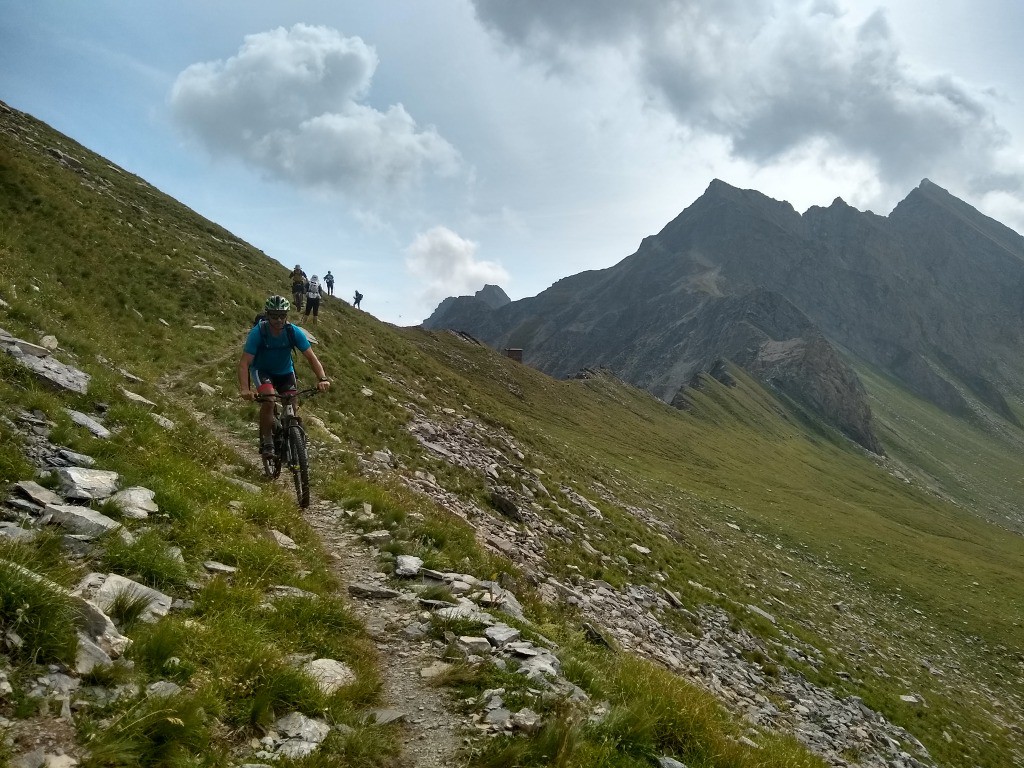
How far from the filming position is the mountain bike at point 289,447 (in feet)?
39.3

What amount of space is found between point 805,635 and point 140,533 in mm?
23864

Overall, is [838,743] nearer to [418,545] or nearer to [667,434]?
[418,545]

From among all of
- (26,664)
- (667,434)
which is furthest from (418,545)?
(667,434)

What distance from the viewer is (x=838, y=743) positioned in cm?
1489

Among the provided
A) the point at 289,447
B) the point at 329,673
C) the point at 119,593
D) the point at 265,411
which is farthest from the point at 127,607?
the point at 265,411

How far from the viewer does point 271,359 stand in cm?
1248

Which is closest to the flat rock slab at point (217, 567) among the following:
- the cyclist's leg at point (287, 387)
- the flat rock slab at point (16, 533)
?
the flat rock slab at point (16, 533)

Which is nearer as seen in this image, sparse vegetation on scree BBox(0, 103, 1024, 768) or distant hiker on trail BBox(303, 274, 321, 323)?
sparse vegetation on scree BBox(0, 103, 1024, 768)

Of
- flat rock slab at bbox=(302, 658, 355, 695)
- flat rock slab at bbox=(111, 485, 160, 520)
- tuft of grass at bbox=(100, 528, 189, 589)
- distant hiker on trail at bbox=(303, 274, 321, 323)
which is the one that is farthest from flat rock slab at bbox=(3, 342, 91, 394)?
distant hiker on trail at bbox=(303, 274, 321, 323)

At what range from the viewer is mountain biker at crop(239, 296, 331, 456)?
11.9 m


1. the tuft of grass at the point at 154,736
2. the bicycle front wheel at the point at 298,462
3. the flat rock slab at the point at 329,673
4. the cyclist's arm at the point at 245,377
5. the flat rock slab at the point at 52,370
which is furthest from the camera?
the bicycle front wheel at the point at 298,462

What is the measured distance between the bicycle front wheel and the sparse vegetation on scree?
0.53 meters

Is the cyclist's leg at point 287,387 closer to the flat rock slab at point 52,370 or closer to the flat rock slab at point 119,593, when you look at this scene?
the flat rock slab at point 52,370

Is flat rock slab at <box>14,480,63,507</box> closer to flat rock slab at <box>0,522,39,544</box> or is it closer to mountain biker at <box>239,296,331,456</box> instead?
flat rock slab at <box>0,522,39,544</box>
